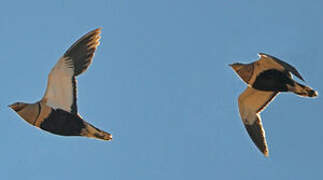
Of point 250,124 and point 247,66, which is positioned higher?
point 247,66

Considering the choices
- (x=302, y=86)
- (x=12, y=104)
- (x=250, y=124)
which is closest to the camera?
(x=12, y=104)

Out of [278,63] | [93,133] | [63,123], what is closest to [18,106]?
[63,123]

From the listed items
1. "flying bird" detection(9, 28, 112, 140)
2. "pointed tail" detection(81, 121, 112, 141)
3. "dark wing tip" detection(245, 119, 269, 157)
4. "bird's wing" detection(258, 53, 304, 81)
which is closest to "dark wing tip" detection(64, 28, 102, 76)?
"flying bird" detection(9, 28, 112, 140)

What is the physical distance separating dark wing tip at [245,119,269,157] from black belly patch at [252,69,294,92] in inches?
43.9

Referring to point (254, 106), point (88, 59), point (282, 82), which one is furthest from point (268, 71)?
point (88, 59)

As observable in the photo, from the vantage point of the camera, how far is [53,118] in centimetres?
1465

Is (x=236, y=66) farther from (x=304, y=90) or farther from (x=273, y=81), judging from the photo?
(x=304, y=90)

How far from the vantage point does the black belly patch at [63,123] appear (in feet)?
47.1

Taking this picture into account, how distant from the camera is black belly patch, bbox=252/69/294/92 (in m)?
15.8

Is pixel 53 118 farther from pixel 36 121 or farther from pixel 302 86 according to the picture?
pixel 302 86

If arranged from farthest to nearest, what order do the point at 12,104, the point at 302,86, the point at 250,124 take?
the point at 250,124
the point at 302,86
the point at 12,104

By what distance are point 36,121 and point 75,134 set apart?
0.83m

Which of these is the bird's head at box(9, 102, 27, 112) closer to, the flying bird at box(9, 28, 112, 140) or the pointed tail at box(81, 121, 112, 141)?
the flying bird at box(9, 28, 112, 140)

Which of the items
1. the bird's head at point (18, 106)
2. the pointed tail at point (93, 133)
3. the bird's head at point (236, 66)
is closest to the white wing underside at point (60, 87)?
the bird's head at point (18, 106)
